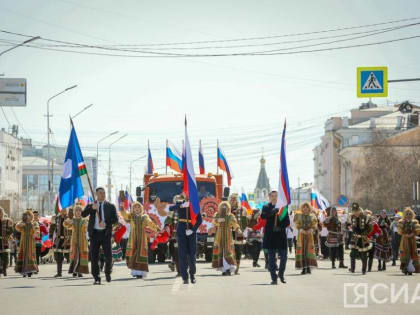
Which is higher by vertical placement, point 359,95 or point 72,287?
point 359,95

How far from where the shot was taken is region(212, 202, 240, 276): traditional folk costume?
23.6 m

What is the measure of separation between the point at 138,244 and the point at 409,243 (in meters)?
6.98

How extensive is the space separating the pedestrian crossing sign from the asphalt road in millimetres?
7507

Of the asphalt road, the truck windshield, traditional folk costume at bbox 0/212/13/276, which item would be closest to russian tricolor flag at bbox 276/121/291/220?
the asphalt road

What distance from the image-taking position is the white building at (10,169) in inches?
3943

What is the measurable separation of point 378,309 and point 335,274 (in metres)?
9.99

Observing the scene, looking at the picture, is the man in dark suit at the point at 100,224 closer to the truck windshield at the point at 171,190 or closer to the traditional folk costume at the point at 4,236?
the traditional folk costume at the point at 4,236

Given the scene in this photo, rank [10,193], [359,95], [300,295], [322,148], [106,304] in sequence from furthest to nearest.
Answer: [322,148]
[10,193]
[359,95]
[300,295]
[106,304]

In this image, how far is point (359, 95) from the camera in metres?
29.1

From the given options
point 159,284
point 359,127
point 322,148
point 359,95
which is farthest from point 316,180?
point 159,284

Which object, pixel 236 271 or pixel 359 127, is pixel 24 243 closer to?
pixel 236 271

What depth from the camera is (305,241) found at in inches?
988

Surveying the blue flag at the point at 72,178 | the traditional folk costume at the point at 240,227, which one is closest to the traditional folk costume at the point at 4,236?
the blue flag at the point at 72,178

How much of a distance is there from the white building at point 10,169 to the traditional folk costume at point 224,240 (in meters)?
73.3
